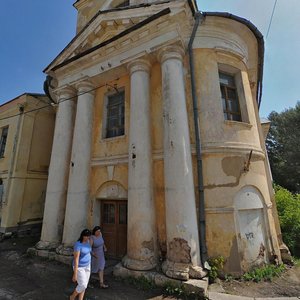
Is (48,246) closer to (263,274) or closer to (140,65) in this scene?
(263,274)

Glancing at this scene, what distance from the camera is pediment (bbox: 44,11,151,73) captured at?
8.17 m

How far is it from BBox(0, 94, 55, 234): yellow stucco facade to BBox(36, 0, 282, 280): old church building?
464 centimetres

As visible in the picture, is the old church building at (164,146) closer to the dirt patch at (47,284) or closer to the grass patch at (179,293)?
the grass patch at (179,293)

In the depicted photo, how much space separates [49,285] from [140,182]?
3.63 meters

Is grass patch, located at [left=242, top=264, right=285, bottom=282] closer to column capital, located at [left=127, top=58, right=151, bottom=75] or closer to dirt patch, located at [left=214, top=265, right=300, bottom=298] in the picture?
dirt patch, located at [left=214, top=265, right=300, bottom=298]

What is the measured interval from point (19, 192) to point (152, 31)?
10765 millimetres

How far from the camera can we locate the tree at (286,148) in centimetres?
2673

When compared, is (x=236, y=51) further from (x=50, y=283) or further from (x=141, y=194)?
(x=50, y=283)

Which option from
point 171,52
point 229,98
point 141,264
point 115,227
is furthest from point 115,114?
point 141,264

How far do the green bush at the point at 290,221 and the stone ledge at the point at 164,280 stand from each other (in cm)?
529

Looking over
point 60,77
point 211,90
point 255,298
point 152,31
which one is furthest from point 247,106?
point 60,77

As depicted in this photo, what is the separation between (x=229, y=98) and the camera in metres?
7.69

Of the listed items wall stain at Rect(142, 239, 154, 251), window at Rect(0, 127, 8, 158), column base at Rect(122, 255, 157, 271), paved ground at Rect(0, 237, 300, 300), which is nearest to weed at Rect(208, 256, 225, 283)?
paved ground at Rect(0, 237, 300, 300)

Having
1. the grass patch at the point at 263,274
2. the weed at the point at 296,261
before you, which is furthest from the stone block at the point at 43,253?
the weed at the point at 296,261
